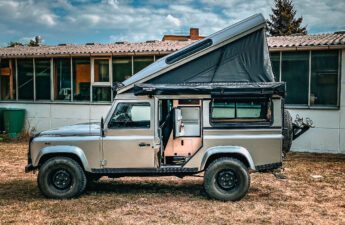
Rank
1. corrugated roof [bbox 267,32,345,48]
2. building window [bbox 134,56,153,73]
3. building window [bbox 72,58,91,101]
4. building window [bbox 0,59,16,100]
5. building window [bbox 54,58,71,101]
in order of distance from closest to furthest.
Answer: corrugated roof [bbox 267,32,345,48]
building window [bbox 134,56,153,73]
building window [bbox 72,58,91,101]
building window [bbox 54,58,71,101]
building window [bbox 0,59,16,100]

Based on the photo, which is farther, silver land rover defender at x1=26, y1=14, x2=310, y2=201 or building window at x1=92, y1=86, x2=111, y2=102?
building window at x1=92, y1=86, x2=111, y2=102

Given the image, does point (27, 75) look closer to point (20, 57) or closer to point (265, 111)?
point (20, 57)

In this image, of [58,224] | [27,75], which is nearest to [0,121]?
[27,75]

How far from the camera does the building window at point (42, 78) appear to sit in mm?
14914

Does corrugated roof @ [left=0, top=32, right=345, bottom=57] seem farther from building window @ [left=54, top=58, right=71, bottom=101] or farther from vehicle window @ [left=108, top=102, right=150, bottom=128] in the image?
vehicle window @ [left=108, top=102, right=150, bottom=128]

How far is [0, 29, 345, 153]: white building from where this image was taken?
11461 mm

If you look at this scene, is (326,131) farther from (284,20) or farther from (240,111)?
(284,20)

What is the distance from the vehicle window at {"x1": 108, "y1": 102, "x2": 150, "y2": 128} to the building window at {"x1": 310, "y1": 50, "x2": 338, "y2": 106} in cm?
716

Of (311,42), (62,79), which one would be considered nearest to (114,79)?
(62,79)

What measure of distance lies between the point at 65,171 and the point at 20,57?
32.5ft

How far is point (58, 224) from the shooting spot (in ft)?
17.9

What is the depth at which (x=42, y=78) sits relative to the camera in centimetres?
1501

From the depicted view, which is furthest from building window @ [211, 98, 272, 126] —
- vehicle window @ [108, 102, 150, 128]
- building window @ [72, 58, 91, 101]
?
building window @ [72, 58, 91, 101]

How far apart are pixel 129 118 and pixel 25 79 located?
33.6ft
